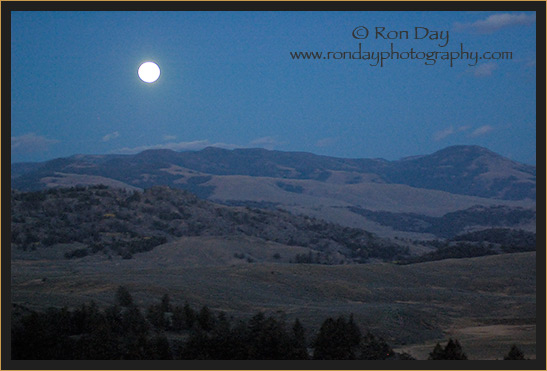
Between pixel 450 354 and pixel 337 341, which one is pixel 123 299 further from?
pixel 450 354

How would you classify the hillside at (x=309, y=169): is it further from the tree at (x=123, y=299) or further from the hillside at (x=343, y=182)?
the tree at (x=123, y=299)

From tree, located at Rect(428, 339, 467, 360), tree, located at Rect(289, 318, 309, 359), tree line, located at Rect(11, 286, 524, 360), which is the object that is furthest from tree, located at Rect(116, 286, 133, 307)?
tree, located at Rect(428, 339, 467, 360)

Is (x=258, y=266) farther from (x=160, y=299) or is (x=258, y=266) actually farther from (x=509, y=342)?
A: (x=509, y=342)

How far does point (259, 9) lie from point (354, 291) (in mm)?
11054

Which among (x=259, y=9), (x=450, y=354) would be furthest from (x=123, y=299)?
(x=450, y=354)

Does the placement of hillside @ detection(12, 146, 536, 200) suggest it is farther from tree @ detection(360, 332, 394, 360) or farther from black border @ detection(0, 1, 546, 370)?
tree @ detection(360, 332, 394, 360)

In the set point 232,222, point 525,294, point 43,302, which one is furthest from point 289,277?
point 232,222

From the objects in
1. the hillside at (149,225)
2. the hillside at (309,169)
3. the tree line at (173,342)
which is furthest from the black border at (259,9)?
the hillside at (309,169)

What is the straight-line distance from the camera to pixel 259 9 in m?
10.2

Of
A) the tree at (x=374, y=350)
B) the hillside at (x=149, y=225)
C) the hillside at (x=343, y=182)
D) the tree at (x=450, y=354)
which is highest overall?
the hillside at (x=343, y=182)

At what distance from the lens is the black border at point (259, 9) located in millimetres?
8945

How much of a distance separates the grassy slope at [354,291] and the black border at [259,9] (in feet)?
6.20

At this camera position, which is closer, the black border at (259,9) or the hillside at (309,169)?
the black border at (259,9)

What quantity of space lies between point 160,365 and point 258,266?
1289cm
